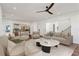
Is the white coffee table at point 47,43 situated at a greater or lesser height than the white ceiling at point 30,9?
lesser

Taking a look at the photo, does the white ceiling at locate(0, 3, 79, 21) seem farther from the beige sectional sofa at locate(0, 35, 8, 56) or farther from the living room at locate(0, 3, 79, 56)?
the beige sectional sofa at locate(0, 35, 8, 56)

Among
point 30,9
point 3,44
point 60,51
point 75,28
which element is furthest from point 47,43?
point 3,44

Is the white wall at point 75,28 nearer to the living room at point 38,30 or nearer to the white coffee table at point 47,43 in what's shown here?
the living room at point 38,30

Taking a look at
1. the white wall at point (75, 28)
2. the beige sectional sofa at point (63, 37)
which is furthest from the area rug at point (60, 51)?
the white wall at point (75, 28)

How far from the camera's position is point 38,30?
1.99 m

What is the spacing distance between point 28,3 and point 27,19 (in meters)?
0.37

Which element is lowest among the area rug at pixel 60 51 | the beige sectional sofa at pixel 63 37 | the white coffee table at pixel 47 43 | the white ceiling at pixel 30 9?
the area rug at pixel 60 51

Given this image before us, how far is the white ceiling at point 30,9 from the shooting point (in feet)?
5.93

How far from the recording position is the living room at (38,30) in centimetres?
182

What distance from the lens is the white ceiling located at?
181 centimetres

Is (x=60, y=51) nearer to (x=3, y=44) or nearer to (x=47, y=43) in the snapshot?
(x=47, y=43)

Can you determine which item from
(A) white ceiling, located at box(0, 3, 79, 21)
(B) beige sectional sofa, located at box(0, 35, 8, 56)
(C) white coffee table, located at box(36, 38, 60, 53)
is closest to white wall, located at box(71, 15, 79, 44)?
(A) white ceiling, located at box(0, 3, 79, 21)

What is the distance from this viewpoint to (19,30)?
193 centimetres

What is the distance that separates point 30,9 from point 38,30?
0.53m
